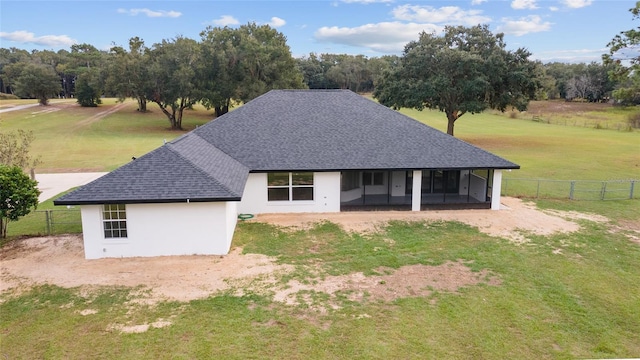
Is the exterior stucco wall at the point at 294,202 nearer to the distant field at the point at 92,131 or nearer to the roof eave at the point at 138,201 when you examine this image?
the roof eave at the point at 138,201

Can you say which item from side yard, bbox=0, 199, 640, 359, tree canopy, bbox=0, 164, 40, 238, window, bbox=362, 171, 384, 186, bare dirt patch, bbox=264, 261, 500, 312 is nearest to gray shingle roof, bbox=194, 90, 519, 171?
window, bbox=362, 171, 384, 186

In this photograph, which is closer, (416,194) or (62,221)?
(62,221)

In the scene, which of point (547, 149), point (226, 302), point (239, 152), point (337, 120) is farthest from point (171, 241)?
point (547, 149)

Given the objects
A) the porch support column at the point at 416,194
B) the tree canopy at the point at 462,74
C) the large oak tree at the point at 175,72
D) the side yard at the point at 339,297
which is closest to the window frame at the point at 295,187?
the side yard at the point at 339,297

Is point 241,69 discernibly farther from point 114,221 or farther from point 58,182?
point 114,221

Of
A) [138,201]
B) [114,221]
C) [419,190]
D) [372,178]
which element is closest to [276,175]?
[372,178]

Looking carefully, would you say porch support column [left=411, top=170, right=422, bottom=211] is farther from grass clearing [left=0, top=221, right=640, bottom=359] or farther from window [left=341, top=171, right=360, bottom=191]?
grass clearing [left=0, top=221, right=640, bottom=359]
